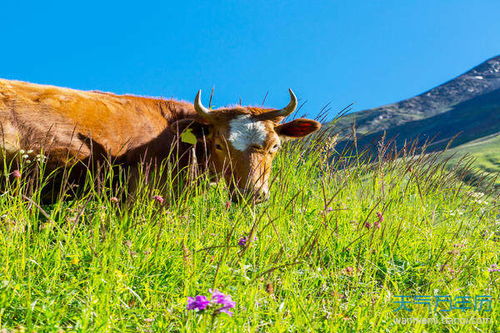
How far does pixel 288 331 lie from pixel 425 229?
8.87 ft

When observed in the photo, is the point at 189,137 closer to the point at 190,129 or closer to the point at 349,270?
the point at 190,129

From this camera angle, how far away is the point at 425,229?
5.00 m

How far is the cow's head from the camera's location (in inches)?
247

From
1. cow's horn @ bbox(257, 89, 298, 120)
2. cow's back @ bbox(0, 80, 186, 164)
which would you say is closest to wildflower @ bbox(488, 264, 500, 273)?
cow's horn @ bbox(257, 89, 298, 120)

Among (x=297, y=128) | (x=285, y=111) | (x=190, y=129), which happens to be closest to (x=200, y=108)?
(x=190, y=129)

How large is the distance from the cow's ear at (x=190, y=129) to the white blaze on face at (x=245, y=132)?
0.44 meters

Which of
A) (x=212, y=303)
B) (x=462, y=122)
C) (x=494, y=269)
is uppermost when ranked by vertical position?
(x=212, y=303)

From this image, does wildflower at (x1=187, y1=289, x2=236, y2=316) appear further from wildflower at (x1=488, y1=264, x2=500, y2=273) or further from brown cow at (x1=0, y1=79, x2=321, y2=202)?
brown cow at (x1=0, y1=79, x2=321, y2=202)

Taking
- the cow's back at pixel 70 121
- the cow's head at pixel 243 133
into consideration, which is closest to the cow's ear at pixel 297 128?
the cow's head at pixel 243 133

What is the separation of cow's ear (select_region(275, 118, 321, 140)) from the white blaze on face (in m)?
0.45

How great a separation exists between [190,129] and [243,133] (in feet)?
2.48

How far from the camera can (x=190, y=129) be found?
6609 mm

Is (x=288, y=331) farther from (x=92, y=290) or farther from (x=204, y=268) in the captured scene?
(x=92, y=290)

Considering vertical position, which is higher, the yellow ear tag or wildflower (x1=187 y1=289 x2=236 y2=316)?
the yellow ear tag
